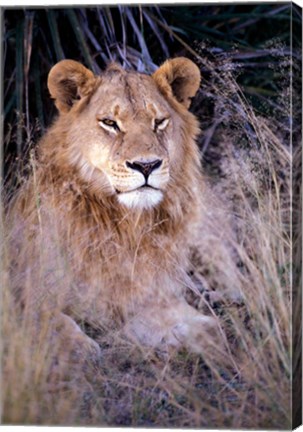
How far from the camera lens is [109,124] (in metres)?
8.14

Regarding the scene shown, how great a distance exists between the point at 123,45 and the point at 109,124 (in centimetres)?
52

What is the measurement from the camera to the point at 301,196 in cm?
812

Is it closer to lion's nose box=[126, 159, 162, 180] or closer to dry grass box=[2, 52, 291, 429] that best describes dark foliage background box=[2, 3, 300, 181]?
dry grass box=[2, 52, 291, 429]

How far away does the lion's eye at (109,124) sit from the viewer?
8.12 meters

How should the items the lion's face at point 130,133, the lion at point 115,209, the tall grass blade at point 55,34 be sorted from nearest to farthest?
the lion's face at point 130,133 < the lion at point 115,209 < the tall grass blade at point 55,34

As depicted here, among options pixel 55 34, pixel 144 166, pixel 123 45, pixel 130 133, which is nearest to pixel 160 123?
pixel 130 133

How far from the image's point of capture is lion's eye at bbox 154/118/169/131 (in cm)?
815

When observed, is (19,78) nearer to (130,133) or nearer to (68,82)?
(68,82)

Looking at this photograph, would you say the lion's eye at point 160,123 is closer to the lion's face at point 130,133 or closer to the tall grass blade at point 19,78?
the lion's face at point 130,133

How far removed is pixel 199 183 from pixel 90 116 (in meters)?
0.72

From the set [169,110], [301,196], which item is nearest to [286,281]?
[301,196]

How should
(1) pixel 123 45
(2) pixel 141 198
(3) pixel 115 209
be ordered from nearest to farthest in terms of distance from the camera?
(2) pixel 141 198 < (3) pixel 115 209 < (1) pixel 123 45

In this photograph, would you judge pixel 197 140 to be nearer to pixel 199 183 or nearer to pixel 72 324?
pixel 199 183

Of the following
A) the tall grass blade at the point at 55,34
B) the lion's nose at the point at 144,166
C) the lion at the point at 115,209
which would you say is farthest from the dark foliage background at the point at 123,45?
the lion's nose at the point at 144,166
